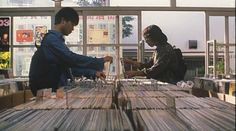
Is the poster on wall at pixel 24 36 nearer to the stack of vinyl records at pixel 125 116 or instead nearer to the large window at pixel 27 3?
the large window at pixel 27 3

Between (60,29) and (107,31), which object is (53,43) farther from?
(107,31)

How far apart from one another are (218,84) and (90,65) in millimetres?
1900

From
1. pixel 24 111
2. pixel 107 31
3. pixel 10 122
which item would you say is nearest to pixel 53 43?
pixel 24 111

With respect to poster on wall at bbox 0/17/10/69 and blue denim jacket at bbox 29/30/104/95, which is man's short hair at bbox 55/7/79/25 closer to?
blue denim jacket at bbox 29/30/104/95

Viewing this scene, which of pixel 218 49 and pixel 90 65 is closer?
pixel 90 65

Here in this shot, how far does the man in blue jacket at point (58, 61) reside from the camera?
1.84 metres

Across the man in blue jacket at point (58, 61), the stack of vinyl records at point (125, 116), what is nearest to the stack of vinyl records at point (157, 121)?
the stack of vinyl records at point (125, 116)

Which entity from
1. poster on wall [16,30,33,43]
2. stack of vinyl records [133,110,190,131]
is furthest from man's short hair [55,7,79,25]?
poster on wall [16,30,33,43]

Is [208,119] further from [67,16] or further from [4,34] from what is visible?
[4,34]

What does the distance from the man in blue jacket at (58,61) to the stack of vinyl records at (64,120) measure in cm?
82

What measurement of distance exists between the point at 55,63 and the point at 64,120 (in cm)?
115

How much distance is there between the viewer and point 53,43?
1934 mm

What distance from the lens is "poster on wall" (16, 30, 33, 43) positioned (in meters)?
7.20

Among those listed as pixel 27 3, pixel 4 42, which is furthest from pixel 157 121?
pixel 27 3
